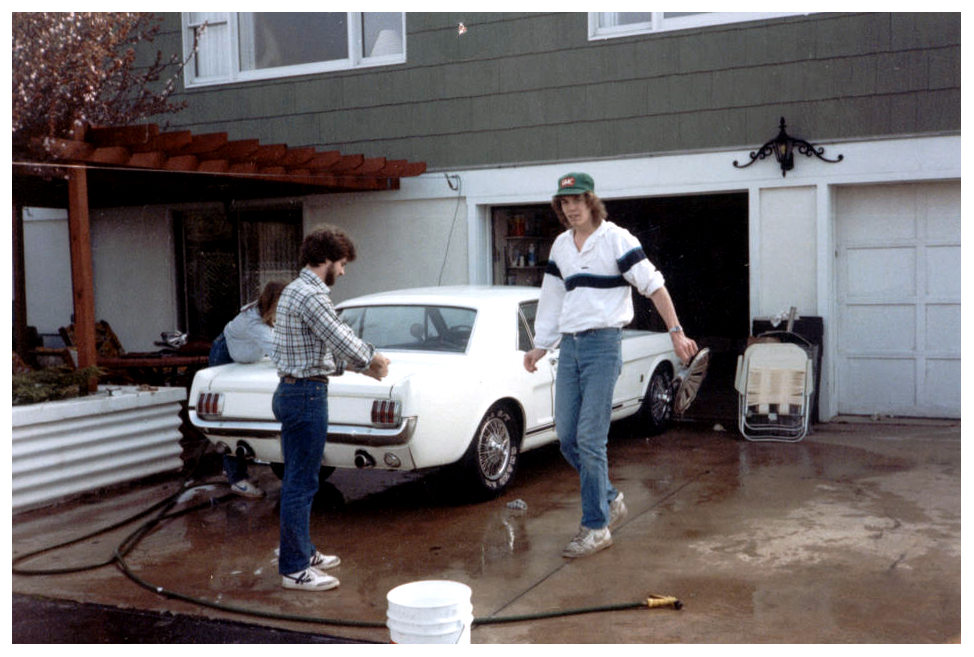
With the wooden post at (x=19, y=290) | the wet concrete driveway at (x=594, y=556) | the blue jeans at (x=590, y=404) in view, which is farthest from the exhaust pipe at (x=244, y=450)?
the wooden post at (x=19, y=290)

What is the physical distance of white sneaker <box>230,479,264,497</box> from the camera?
703 centimetres

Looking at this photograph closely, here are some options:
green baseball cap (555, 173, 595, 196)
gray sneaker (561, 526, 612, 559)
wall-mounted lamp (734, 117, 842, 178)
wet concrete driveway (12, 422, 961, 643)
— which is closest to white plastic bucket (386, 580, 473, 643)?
wet concrete driveway (12, 422, 961, 643)

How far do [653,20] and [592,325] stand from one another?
5261 mm

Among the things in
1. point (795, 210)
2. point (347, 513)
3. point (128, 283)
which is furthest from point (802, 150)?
point (128, 283)

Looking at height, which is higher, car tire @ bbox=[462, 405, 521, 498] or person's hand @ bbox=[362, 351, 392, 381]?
person's hand @ bbox=[362, 351, 392, 381]

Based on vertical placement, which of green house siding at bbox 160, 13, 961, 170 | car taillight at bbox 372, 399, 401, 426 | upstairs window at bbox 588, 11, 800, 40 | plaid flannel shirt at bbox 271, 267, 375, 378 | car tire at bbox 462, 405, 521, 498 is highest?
upstairs window at bbox 588, 11, 800, 40

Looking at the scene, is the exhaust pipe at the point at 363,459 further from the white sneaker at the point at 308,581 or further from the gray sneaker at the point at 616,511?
the gray sneaker at the point at 616,511

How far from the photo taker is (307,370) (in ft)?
15.8

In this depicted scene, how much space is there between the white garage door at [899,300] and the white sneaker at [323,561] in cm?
582

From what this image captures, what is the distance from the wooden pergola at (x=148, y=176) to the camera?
7523mm

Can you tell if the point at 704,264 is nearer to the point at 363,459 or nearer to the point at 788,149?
the point at 788,149

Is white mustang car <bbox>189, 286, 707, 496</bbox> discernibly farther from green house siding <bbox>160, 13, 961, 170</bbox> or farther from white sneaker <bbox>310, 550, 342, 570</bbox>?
green house siding <bbox>160, 13, 961, 170</bbox>

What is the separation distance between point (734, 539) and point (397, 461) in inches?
76.3

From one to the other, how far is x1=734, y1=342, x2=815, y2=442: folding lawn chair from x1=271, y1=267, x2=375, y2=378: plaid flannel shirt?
16.0 feet
